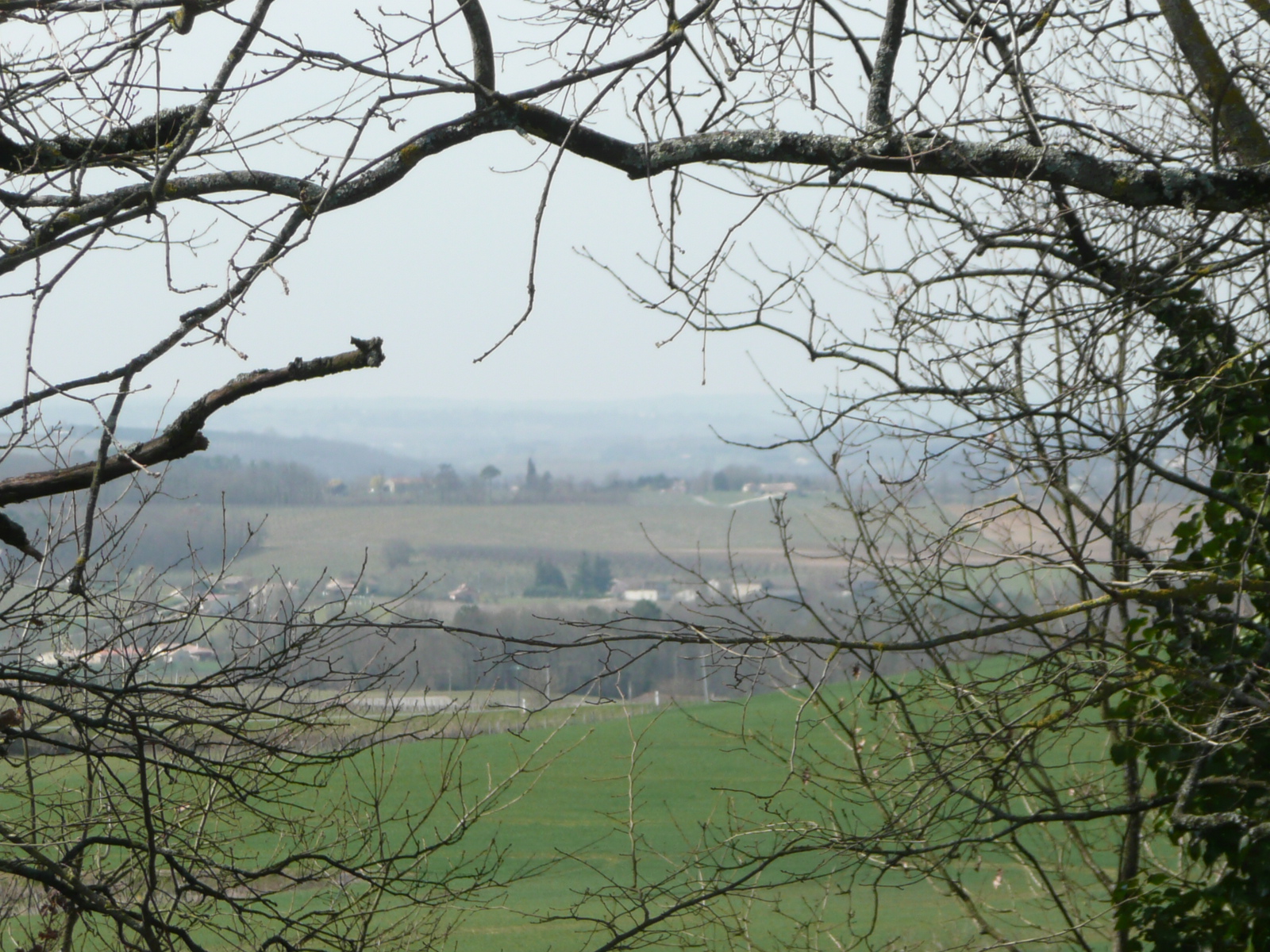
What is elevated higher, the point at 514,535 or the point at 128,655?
the point at 128,655

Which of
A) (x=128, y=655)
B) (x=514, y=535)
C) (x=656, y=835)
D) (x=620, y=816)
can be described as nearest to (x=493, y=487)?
(x=514, y=535)

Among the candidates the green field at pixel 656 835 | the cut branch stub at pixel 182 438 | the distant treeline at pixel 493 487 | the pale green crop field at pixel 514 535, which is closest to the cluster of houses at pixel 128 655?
the cut branch stub at pixel 182 438

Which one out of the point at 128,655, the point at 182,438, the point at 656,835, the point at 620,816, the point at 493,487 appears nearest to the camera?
the point at 182,438

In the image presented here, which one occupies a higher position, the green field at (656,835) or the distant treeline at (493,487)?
the distant treeline at (493,487)

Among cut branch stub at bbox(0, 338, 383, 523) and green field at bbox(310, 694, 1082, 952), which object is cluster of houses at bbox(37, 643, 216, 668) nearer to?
cut branch stub at bbox(0, 338, 383, 523)

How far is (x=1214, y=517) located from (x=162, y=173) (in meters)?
4.72

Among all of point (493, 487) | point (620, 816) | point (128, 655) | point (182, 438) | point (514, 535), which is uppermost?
point (182, 438)

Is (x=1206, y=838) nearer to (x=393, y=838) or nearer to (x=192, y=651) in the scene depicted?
(x=192, y=651)

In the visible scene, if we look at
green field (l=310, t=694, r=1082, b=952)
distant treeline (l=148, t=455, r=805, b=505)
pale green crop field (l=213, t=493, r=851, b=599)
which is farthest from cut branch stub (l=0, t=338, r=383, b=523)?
pale green crop field (l=213, t=493, r=851, b=599)

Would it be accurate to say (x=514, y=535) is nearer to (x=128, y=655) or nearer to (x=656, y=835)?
(x=656, y=835)

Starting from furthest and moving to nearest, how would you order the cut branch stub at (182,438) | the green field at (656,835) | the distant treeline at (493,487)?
the distant treeline at (493,487) < the green field at (656,835) < the cut branch stub at (182,438)

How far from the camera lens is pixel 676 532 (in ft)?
221

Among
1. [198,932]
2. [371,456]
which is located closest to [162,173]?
[198,932]

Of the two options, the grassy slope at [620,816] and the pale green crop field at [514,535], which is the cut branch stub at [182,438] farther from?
the pale green crop field at [514,535]
